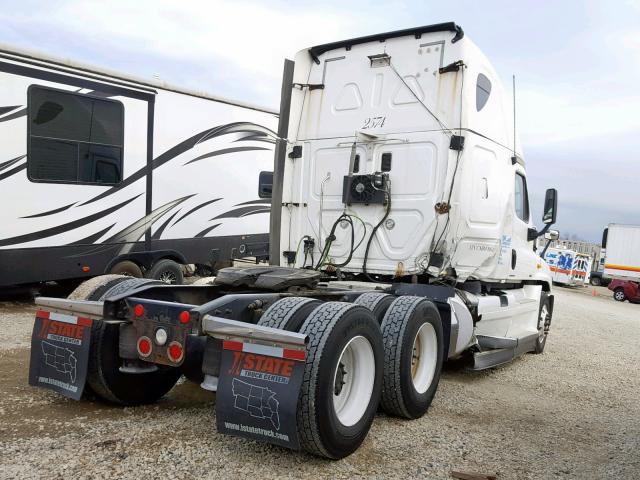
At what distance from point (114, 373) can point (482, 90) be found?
4487 millimetres

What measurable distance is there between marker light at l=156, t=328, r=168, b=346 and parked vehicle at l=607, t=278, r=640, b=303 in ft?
84.5

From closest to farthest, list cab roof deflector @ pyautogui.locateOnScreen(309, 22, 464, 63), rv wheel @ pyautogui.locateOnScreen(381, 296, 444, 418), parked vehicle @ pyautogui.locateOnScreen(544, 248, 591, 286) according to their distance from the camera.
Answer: rv wheel @ pyautogui.locateOnScreen(381, 296, 444, 418)
cab roof deflector @ pyautogui.locateOnScreen(309, 22, 464, 63)
parked vehicle @ pyautogui.locateOnScreen(544, 248, 591, 286)

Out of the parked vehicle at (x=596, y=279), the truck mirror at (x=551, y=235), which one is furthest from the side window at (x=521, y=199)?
the parked vehicle at (x=596, y=279)

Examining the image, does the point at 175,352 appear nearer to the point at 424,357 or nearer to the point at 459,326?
the point at 424,357

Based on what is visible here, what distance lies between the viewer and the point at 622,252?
1033 inches

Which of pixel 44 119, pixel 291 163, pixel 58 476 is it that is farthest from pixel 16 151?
pixel 58 476

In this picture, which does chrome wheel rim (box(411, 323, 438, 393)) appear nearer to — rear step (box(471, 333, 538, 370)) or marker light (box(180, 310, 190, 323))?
rear step (box(471, 333, 538, 370))

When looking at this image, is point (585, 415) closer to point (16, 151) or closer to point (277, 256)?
point (277, 256)

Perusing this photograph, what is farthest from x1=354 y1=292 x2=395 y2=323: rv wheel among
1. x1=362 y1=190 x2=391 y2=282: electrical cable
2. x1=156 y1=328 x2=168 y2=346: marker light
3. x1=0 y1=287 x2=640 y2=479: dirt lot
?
x1=156 y1=328 x2=168 y2=346: marker light

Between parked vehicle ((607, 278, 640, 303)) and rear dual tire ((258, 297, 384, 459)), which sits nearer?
rear dual tire ((258, 297, 384, 459))

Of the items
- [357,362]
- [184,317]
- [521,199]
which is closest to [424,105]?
[521,199]

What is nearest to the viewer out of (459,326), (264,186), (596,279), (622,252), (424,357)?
(424,357)

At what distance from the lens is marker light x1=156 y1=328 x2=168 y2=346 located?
387cm

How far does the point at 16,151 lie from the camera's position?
7785 millimetres
